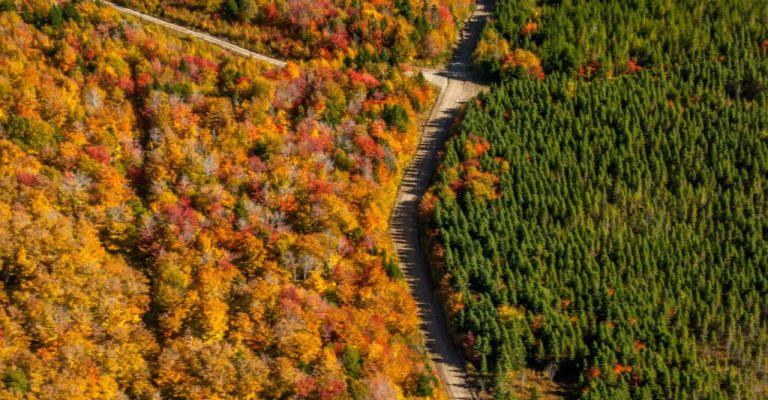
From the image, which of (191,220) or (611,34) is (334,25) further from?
(611,34)

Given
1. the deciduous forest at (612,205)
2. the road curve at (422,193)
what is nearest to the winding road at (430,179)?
the road curve at (422,193)

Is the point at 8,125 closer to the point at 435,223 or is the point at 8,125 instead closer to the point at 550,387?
the point at 435,223

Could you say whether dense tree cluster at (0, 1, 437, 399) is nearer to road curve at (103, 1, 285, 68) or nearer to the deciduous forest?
road curve at (103, 1, 285, 68)

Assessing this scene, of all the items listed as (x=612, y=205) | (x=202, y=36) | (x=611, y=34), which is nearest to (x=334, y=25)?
(x=202, y=36)

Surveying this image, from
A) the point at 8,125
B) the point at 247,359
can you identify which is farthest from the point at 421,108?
the point at 8,125

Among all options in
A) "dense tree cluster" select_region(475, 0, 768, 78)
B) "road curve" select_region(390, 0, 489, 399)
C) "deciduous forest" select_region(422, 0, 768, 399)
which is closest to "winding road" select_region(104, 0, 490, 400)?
"road curve" select_region(390, 0, 489, 399)
